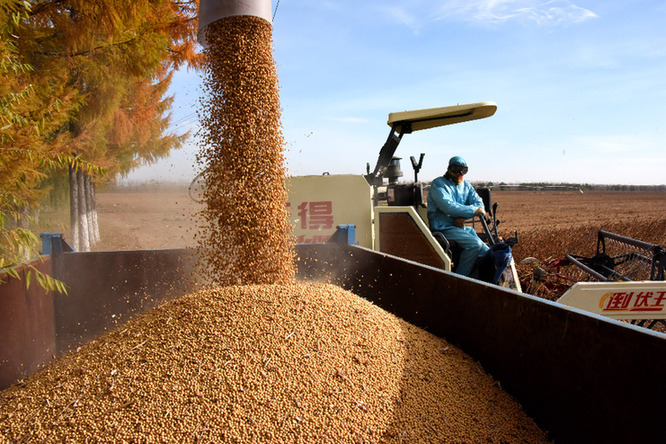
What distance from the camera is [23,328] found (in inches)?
97.9

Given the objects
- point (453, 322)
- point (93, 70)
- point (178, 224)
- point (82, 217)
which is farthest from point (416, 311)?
point (178, 224)

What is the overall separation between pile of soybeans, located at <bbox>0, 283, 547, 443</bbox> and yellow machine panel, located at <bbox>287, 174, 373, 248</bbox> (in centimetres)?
237

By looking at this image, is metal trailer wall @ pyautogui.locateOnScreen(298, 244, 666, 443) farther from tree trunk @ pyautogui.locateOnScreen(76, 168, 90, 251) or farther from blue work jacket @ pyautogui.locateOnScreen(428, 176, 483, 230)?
tree trunk @ pyautogui.locateOnScreen(76, 168, 90, 251)

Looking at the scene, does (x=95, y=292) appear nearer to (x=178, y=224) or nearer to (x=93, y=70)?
(x=93, y=70)

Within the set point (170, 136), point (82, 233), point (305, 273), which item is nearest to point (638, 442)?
point (305, 273)

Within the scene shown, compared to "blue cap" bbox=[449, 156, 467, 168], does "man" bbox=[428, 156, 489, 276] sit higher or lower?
lower

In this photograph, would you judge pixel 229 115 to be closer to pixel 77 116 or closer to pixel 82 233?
pixel 77 116

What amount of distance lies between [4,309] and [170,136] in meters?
8.92

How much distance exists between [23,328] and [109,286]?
0.72 meters

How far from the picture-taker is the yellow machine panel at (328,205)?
4.64 m

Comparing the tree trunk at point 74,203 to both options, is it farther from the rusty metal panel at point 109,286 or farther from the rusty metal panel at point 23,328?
the rusty metal panel at point 23,328

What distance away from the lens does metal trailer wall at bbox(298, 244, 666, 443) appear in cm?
127

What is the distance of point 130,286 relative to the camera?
3.22 m

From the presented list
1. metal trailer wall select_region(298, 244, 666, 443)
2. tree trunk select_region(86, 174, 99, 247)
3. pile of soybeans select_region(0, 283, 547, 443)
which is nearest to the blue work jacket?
metal trailer wall select_region(298, 244, 666, 443)
